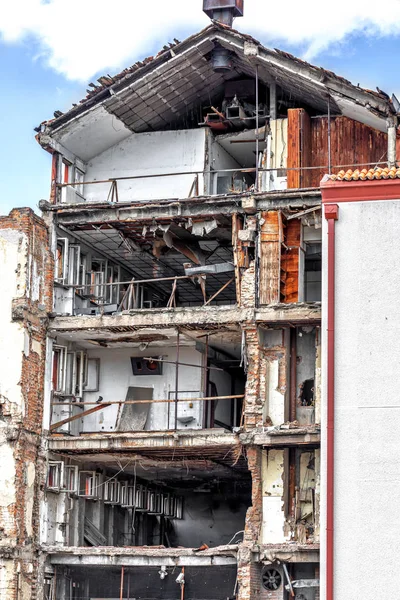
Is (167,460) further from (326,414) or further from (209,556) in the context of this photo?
(326,414)

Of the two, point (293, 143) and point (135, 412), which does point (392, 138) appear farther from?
point (135, 412)

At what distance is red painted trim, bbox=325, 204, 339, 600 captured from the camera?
2845cm

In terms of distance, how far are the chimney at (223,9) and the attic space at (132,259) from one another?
658 cm

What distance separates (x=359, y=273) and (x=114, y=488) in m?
13.9

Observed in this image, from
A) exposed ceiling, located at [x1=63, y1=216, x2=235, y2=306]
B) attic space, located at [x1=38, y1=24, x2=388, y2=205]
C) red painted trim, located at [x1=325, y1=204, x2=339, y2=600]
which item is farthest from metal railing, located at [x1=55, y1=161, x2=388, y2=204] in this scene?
red painted trim, located at [x1=325, y1=204, x2=339, y2=600]

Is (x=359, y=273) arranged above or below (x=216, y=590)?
above

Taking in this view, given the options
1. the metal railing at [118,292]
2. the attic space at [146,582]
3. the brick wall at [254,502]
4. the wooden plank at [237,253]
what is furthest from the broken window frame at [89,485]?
the wooden plank at [237,253]

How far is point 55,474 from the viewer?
3809 cm

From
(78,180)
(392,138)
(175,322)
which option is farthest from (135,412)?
(392,138)

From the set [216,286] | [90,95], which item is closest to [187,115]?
[90,95]

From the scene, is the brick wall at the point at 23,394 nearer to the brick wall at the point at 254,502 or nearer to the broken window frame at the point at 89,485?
the broken window frame at the point at 89,485

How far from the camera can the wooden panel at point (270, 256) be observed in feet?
120

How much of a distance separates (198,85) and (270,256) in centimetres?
612

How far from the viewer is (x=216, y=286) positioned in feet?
142
